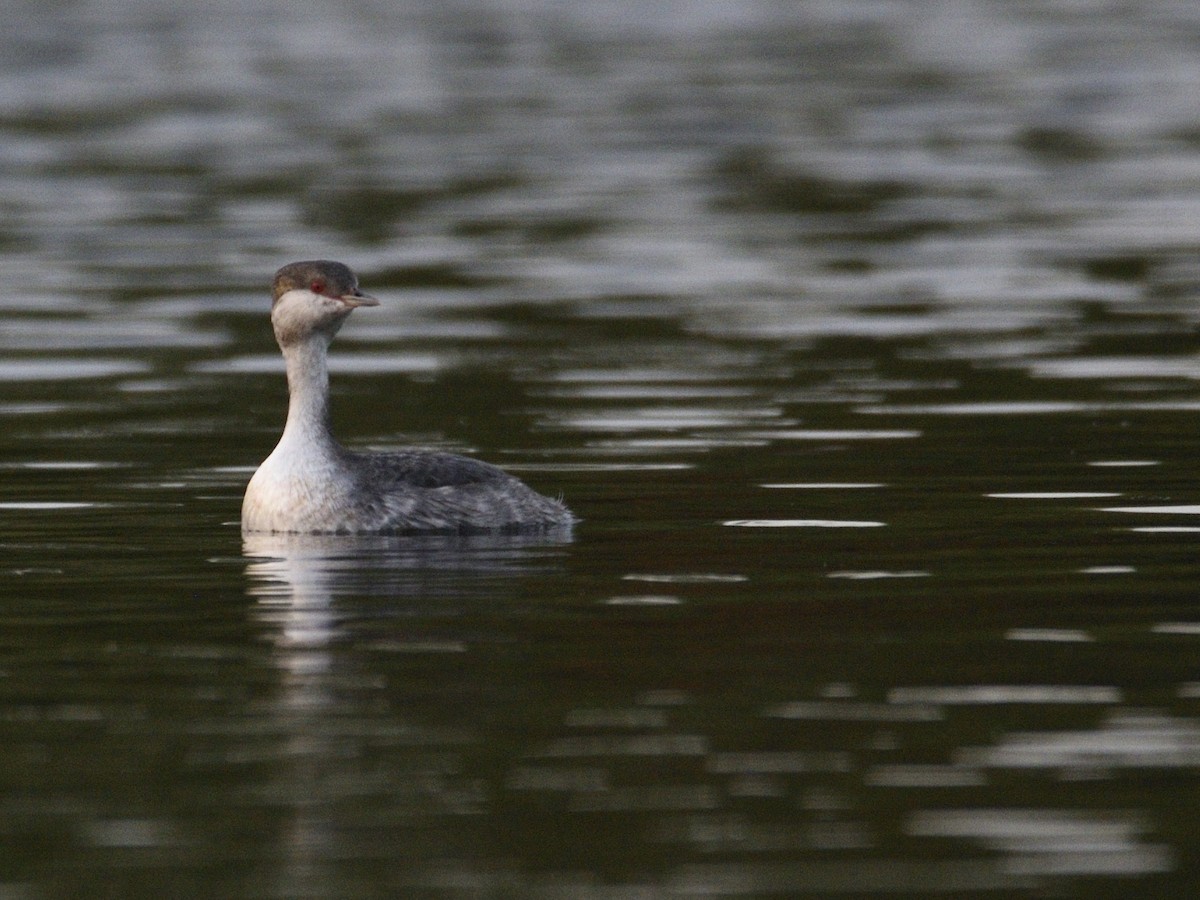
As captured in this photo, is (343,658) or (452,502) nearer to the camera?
(343,658)

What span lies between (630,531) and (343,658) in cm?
406

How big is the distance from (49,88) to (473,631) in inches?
1842

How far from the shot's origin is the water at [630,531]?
10.3m

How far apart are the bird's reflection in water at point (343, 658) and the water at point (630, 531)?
38mm

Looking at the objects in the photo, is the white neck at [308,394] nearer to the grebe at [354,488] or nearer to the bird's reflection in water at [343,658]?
the grebe at [354,488]

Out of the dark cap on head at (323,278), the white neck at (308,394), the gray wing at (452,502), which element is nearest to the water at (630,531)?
the gray wing at (452,502)

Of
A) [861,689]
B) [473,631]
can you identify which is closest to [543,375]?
[473,631]

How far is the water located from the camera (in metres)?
10.3

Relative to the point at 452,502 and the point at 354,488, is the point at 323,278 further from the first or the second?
the point at 452,502

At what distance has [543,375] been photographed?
24906 millimetres

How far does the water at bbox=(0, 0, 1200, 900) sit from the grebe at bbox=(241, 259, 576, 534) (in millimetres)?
331

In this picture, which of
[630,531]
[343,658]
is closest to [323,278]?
[630,531]

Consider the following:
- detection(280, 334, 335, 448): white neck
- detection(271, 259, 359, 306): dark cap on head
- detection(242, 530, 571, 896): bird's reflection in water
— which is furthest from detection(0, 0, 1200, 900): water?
detection(271, 259, 359, 306): dark cap on head

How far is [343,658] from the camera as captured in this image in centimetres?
1310
